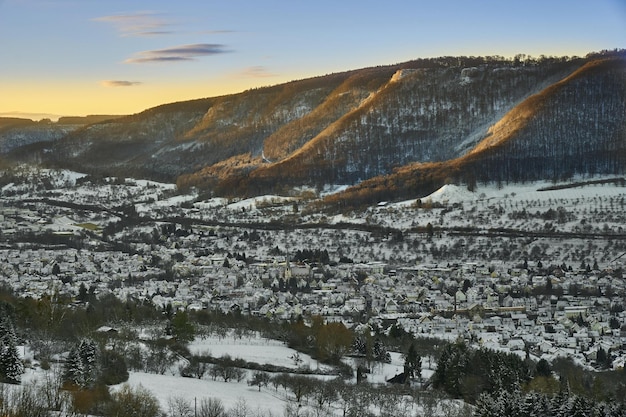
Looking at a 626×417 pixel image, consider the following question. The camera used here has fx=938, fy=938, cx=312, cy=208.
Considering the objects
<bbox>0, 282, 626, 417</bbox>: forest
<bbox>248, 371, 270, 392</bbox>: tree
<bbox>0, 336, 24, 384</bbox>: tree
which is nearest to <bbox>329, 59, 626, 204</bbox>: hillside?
<bbox>0, 282, 626, 417</bbox>: forest

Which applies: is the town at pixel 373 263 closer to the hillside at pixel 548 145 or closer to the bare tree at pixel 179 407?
the hillside at pixel 548 145

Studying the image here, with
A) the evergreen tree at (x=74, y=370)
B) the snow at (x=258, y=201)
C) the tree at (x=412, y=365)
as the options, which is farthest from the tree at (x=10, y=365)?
the snow at (x=258, y=201)

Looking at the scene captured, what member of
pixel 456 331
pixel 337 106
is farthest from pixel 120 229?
pixel 337 106

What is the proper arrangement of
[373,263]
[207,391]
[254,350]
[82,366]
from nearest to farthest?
[82,366] < [207,391] < [254,350] < [373,263]

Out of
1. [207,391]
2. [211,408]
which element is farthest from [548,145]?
[211,408]

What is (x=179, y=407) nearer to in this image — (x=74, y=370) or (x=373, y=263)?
→ (x=74, y=370)
